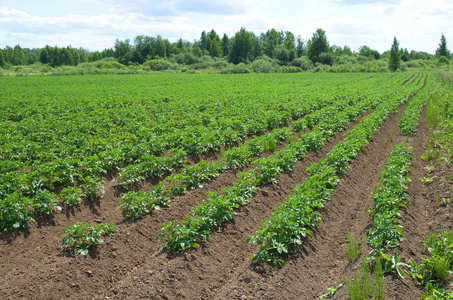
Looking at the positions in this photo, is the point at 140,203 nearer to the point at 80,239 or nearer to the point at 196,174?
the point at 80,239

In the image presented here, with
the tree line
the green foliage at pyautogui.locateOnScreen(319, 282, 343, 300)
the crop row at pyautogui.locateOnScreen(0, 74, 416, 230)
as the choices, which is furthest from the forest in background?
the green foliage at pyautogui.locateOnScreen(319, 282, 343, 300)

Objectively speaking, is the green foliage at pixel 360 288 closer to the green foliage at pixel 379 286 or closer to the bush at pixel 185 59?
the green foliage at pixel 379 286

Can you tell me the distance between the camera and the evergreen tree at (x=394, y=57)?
93.3 meters

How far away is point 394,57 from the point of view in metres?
93.6

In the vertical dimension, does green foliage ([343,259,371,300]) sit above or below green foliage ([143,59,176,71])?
below

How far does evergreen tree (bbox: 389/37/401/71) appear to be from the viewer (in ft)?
306

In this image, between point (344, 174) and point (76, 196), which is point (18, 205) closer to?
point (76, 196)

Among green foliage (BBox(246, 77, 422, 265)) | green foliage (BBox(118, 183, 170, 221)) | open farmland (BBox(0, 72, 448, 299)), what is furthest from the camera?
green foliage (BBox(118, 183, 170, 221))

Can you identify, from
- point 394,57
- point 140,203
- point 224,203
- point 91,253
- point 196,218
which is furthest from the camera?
point 394,57

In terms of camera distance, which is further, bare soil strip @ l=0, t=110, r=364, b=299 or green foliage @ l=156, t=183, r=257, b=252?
green foliage @ l=156, t=183, r=257, b=252

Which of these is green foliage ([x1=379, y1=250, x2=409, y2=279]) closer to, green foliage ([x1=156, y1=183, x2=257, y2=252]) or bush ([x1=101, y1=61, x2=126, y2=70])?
green foliage ([x1=156, y1=183, x2=257, y2=252])

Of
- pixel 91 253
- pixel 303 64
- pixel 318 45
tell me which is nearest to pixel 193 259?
pixel 91 253

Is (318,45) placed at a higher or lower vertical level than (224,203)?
higher

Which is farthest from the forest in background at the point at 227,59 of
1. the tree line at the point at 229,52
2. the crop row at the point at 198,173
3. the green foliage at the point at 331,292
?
the green foliage at the point at 331,292
